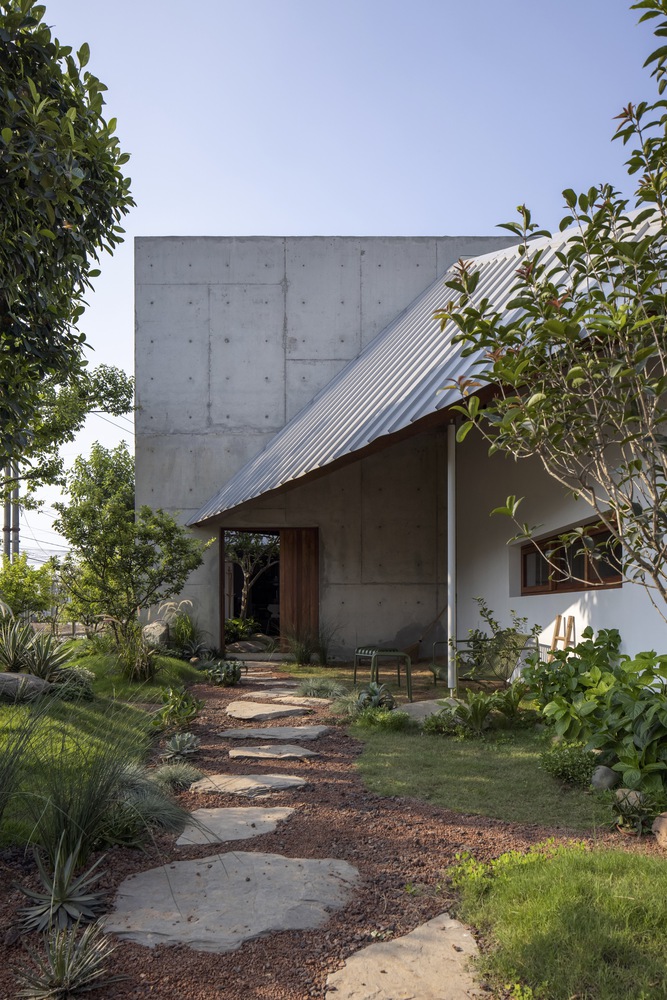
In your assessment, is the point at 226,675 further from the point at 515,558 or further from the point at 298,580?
the point at 298,580

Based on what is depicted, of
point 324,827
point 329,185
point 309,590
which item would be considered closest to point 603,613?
point 324,827

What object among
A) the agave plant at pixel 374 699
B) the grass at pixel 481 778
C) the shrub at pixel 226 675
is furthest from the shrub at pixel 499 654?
the shrub at pixel 226 675

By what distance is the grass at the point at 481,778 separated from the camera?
3881 mm

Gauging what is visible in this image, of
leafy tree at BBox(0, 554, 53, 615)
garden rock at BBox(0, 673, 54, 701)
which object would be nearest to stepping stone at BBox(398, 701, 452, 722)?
garden rock at BBox(0, 673, 54, 701)

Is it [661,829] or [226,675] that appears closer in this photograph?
[661,829]

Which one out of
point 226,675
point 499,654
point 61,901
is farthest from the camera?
point 226,675

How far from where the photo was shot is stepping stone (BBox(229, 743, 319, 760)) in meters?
5.26

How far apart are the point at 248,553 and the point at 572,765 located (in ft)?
43.1

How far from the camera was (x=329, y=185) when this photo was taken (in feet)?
21.8

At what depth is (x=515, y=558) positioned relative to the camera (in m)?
8.52

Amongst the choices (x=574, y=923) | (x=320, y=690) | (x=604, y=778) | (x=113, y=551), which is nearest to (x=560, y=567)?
(x=320, y=690)

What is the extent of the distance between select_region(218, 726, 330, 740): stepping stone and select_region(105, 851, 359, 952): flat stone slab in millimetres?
2575

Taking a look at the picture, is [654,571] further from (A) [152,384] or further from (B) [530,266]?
(A) [152,384]

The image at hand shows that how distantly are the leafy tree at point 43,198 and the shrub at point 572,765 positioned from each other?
3355 mm
